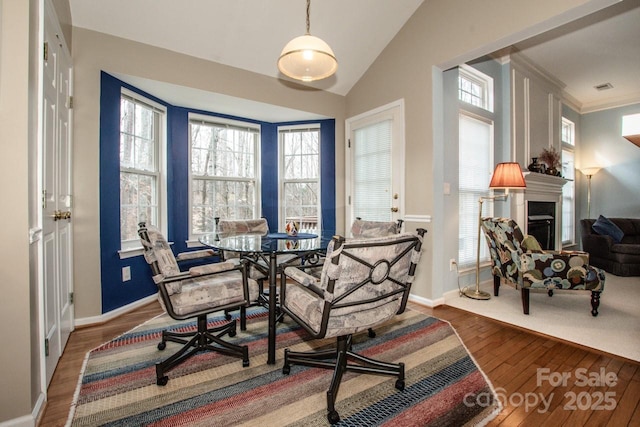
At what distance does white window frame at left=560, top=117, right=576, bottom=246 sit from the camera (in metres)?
5.63

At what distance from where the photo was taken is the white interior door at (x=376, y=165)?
335 centimetres

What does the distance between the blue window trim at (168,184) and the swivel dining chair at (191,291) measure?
1.21 metres

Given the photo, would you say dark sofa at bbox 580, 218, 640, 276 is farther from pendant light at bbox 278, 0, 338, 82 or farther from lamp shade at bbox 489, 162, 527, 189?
pendant light at bbox 278, 0, 338, 82

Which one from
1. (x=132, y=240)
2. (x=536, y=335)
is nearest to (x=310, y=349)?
(x=536, y=335)

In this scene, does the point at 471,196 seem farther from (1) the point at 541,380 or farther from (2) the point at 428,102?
(1) the point at 541,380

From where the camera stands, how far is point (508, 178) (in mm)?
3080

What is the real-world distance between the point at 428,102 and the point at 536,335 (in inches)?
92.6

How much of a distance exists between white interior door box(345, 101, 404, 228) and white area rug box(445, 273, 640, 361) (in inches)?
50.9

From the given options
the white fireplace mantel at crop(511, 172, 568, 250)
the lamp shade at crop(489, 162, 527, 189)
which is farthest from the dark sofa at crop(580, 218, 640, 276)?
the lamp shade at crop(489, 162, 527, 189)

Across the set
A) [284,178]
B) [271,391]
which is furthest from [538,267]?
[284,178]

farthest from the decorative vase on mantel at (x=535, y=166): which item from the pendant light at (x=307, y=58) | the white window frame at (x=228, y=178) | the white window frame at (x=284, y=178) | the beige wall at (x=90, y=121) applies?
the beige wall at (x=90, y=121)

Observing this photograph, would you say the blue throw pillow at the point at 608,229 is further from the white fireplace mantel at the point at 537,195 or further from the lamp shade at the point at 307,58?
the lamp shade at the point at 307,58

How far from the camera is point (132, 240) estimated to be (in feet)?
10.1

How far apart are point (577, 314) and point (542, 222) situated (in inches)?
85.8
